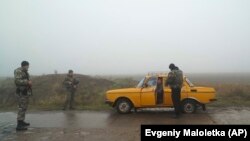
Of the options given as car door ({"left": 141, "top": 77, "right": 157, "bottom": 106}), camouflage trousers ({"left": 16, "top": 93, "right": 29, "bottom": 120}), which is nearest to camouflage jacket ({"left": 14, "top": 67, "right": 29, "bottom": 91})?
camouflage trousers ({"left": 16, "top": 93, "right": 29, "bottom": 120})

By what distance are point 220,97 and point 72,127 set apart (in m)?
10.4

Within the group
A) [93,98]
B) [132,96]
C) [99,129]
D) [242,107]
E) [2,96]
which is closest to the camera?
[99,129]

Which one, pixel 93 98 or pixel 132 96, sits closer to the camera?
pixel 132 96

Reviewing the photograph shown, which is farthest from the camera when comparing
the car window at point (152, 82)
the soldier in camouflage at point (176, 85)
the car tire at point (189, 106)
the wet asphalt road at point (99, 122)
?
the car window at point (152, 82)

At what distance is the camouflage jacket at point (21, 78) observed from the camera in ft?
37.1

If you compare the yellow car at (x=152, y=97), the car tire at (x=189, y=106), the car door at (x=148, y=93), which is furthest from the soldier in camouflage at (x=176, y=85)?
the car door at (x=148, y=93)

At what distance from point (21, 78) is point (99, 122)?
3.11 m

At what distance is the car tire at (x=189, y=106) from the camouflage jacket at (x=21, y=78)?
605 centimetres

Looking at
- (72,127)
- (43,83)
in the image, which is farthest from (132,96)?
(43,83)

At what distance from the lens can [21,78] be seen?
1135 cm

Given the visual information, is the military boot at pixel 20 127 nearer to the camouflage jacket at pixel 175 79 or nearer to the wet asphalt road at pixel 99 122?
the wet asphalt road at pixel 99 122

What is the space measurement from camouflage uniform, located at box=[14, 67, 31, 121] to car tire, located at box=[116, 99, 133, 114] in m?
4.06

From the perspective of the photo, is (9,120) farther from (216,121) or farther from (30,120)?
(216,121)

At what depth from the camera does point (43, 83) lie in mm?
26031
